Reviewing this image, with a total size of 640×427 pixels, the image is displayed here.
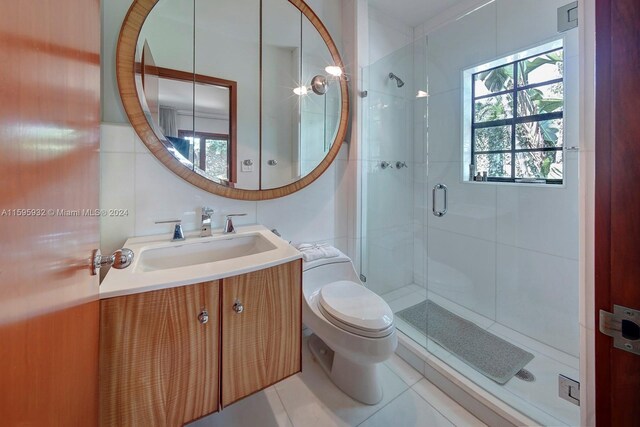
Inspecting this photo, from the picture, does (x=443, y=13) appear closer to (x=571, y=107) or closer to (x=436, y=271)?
(x=571, y=107)

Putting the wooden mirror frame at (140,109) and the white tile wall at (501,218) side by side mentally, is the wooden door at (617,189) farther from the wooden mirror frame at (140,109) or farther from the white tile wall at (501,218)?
the wooden mirror frame at (140,109)

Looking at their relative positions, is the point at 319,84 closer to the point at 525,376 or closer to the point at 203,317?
the point at 203,317

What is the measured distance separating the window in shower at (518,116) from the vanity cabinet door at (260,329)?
5.33ft

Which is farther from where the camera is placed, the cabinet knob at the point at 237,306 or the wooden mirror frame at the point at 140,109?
the wooden mirror frame at the point at 140,109

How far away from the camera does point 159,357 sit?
2.64 feet

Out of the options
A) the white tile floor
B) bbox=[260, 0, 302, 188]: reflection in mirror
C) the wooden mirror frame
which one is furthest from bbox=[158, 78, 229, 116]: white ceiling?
the white tile floor

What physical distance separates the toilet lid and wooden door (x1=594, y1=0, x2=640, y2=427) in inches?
30.4

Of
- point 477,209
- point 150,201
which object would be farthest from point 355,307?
point 477,209

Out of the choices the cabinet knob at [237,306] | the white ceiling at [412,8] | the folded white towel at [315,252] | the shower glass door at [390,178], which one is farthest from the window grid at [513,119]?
the cabinet knob at [237,306]

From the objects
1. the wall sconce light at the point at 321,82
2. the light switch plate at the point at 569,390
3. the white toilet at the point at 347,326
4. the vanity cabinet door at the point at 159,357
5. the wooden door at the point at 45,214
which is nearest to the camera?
the wooden door at the point at 45,214

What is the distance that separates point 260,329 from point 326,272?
2.23 ft

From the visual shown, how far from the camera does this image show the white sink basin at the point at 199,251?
3.73 feet

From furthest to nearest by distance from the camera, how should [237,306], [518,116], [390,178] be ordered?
1. [390,178]
2. [518,116]
3. [237,306]

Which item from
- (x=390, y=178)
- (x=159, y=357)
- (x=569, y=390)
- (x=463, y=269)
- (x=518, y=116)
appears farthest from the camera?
(x=390, y=178)
